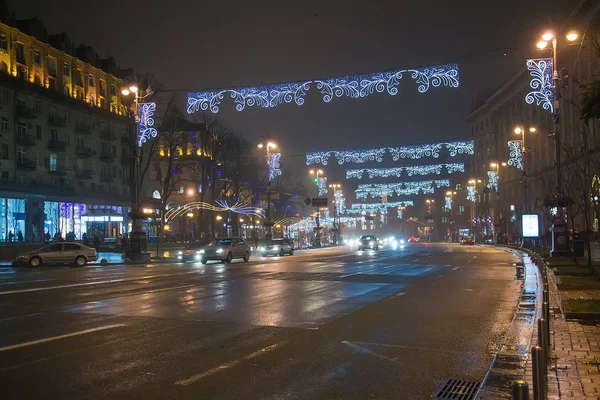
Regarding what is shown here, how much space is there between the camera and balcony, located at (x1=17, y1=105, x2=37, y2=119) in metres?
53.2

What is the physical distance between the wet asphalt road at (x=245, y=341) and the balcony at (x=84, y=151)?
4703 centimetres

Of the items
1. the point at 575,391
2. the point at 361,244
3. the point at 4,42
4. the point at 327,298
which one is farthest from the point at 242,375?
the point at 4,42

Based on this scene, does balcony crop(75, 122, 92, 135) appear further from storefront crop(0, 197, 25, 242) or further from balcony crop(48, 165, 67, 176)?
storefront crop(0, 197, 25, 242)

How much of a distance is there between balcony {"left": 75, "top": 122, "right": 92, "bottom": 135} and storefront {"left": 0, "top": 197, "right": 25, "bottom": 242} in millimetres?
12599

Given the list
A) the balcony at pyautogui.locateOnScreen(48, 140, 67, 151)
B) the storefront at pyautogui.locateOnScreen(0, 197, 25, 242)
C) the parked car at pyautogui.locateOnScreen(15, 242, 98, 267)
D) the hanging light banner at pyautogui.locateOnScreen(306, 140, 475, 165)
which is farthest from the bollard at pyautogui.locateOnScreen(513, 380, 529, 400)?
the balcony at pyautogui.locateOnScreen(48, 140, 67, 151)

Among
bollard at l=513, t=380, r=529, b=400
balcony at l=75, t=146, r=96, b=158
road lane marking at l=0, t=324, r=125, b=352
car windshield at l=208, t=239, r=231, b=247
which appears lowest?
road lane marking at l=0, t=324, r=125, b=352

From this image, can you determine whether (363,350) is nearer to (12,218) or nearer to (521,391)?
(521,391)

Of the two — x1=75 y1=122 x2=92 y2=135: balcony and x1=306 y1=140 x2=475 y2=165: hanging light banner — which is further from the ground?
x1=75 y1=122 x2=92 y2=135: balcony

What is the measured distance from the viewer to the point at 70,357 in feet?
27.3

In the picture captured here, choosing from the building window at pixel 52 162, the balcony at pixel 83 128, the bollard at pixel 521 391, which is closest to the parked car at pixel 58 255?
the building window at pixel 52 162

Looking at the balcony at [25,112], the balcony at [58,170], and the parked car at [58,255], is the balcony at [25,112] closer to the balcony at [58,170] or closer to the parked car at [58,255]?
the balcony at [58,170]

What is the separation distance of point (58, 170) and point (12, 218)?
8.75m

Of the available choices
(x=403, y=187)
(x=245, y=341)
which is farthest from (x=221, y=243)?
(x=403, y=187)

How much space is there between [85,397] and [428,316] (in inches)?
320
